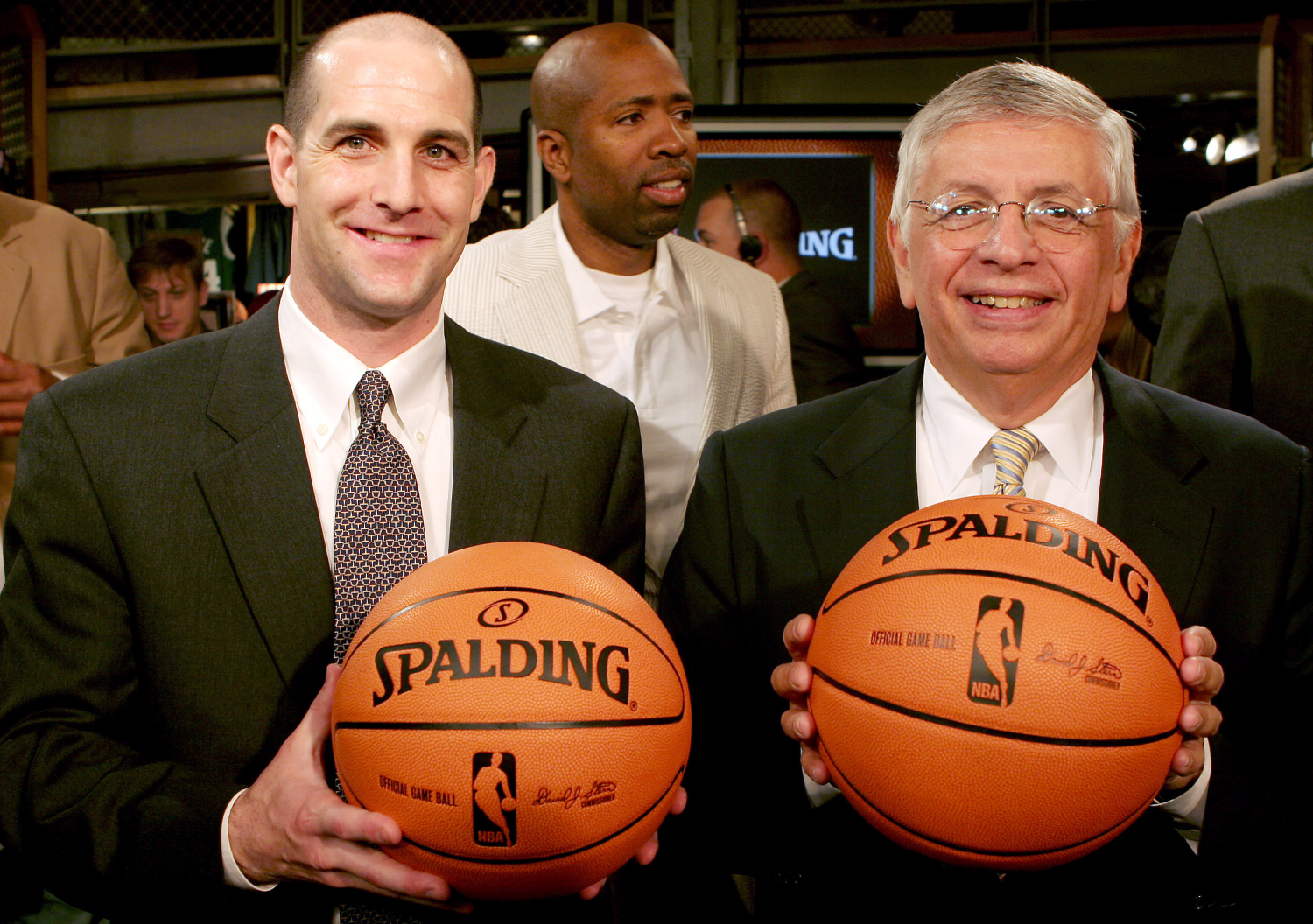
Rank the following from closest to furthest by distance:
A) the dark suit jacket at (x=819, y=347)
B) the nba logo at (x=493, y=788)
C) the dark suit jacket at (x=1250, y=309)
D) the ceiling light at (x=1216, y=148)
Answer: the nba logo at (x=493, y=788) < the dark suit jacket at (x=1250, y=309) < the dark suit jacket at (x=819, y=347) < the ceiling light at (x=1216, y=148)

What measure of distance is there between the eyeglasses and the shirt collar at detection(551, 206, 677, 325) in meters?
1.33

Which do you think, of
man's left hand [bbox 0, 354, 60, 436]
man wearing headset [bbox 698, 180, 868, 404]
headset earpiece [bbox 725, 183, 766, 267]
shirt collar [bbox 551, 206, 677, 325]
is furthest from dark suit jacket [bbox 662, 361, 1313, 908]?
headset earpiece [bbox 725, 183, 766, 267]

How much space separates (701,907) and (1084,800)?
1206 millimetres

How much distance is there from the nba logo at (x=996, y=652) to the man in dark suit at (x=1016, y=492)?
0.42m

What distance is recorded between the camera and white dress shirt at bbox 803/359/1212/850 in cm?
180

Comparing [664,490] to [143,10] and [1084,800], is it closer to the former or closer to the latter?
[1084,800]

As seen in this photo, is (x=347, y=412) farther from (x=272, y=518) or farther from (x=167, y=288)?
(x=167, y=288)

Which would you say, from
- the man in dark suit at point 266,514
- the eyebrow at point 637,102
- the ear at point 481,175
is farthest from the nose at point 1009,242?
the eyebrow at point 637,102

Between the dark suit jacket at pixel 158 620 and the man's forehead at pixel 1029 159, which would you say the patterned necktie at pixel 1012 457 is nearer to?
the man's forehead at pixel 1029 159

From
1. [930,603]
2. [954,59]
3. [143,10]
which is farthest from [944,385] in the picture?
[143,10]

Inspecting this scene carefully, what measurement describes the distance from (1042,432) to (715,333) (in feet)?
4.26

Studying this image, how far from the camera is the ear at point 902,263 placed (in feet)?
6.23

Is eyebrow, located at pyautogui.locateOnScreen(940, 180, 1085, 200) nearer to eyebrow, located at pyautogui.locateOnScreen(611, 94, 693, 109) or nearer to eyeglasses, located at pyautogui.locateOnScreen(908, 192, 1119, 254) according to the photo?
eyeglasses, located at pyautogui.locateOnScreen(908, 192, 1119, 254)

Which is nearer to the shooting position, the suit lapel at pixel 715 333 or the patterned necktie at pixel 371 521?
the patterned necktie at pixel 371 521
